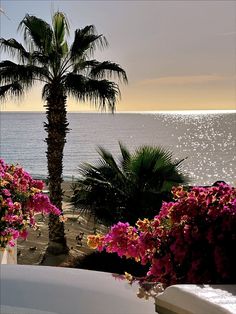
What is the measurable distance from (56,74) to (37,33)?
41.0 inches

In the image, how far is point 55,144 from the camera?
12.3 m

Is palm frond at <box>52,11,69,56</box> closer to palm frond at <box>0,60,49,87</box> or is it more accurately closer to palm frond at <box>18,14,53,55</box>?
palm frond at <box>18,14,53,55</box>

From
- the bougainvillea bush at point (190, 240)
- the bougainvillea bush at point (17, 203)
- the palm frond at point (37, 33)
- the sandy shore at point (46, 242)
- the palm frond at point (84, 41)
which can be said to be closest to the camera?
the bougainvillea bush at point (190, 240)

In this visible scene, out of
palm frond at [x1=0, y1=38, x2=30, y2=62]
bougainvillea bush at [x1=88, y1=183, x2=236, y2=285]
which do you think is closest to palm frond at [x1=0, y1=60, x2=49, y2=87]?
palm frond at [x1=0, y1=38, x2=30, y2=62]

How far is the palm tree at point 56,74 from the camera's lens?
→ 1187 cm

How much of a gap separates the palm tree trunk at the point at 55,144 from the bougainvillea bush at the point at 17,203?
4.54m

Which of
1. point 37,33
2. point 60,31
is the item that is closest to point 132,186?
point 37,33

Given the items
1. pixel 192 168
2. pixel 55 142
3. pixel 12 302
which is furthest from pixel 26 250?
pixel 192 168

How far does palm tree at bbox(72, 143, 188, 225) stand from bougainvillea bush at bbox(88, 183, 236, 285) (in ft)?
17.3

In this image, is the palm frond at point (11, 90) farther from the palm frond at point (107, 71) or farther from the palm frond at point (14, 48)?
the palm frond at point (107, 71)

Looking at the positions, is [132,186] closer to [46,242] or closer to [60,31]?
[46,242]

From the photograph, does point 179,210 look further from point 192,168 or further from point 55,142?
point 192,168

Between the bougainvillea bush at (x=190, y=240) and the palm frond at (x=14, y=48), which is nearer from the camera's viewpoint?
the bougainvillea bush at (x=190, y=240)

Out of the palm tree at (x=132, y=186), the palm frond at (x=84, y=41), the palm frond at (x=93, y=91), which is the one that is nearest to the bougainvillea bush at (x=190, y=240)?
the palm tree at (x=132, y=186)
